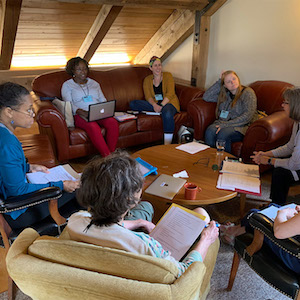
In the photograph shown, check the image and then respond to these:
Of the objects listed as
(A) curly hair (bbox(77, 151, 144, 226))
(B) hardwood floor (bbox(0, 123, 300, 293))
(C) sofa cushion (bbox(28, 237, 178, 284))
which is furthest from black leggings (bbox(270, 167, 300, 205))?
(C) sofa cushion (bbox(28, 237, 178, 284))

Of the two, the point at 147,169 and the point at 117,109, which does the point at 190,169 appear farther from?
the point at 117,109

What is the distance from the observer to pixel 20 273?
32.2 inches

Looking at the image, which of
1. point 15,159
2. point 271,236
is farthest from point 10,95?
point 271,236

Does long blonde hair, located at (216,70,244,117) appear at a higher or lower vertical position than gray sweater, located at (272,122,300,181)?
higher

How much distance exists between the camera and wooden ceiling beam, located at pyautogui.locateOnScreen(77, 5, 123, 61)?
3789 millimetres

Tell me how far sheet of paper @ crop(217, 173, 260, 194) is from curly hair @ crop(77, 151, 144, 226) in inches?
42.3

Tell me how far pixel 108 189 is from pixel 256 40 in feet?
11.4

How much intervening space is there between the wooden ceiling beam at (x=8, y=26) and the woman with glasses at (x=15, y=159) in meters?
2.05

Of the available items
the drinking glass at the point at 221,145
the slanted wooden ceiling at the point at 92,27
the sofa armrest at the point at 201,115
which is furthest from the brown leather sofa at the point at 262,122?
the slanted wooden ceiling at the point at 92,27

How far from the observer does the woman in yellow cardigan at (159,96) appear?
363 cm

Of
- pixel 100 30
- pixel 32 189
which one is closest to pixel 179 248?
pixel 32 189

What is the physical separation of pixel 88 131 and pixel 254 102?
5.90 feet

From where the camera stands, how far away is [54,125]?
300 centimetres

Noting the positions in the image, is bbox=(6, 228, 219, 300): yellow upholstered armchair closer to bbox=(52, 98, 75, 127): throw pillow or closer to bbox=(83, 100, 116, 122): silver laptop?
bbox=(83, 100, 116, 122): silver laptop
